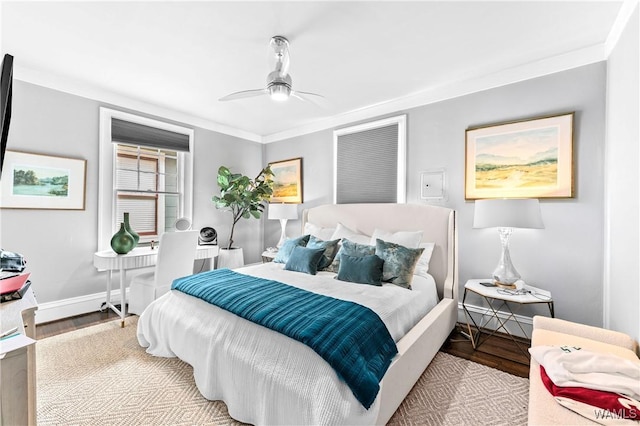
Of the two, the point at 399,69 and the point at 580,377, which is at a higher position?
the point at 399,69

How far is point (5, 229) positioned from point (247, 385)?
3054mm

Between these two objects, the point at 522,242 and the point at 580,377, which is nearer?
the point at 580,377

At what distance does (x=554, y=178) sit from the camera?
2557 mm

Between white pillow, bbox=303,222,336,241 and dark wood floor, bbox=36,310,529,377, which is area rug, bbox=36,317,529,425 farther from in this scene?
white pillow, bbox=303,222,336,241

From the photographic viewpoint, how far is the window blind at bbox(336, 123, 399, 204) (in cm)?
363

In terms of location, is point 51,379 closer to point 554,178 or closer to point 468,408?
point 468,408

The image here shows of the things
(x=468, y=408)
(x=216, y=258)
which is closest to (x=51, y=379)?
A: (x=216, y=258)

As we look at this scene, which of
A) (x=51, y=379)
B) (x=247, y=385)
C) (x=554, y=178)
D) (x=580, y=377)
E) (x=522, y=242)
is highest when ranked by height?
(x=554, y=178)

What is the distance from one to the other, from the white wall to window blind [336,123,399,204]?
191cm

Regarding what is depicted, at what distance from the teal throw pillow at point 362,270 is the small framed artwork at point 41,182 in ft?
10.2

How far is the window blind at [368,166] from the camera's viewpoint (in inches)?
143

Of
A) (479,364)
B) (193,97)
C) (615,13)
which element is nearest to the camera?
(615,13)

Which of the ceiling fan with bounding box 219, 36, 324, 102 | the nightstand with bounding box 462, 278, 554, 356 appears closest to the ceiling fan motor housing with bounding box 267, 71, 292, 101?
the ceiling fan with bounding box 219, 36, 324, 102

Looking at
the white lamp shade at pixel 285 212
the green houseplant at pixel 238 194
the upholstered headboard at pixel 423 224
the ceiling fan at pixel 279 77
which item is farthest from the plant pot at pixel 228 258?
the ceiling fan at pixel 279 77
